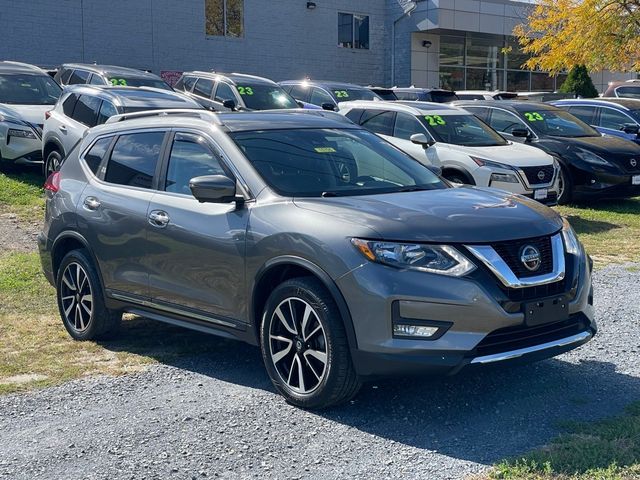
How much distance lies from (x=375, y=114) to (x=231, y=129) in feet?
26.6

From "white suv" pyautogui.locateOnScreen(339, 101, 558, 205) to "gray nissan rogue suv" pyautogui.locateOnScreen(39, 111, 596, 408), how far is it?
5.83m

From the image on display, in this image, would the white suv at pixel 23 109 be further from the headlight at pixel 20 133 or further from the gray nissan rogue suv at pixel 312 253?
the gray nissan rogue suv at pixel 312 253

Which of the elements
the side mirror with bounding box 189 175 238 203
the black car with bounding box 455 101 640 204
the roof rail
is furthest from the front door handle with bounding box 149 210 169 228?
the black car with bounding box 455 101 640 204

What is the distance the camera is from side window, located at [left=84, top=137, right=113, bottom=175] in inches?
272

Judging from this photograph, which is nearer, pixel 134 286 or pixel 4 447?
pixel 4 447

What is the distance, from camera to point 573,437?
4.53 m

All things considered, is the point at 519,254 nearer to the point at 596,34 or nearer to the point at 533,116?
the point at 533,116

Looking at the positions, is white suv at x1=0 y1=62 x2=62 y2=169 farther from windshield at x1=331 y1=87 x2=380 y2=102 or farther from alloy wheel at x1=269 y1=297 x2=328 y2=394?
alloy wheel at x1=269 y1=297 x2=328 y2=394

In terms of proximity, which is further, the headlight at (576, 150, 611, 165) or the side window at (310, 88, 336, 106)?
the side window at (310, 88, 336, 106)

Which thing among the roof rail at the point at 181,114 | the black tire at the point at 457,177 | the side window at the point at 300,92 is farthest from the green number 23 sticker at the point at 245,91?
the roof rail at the point at 181,114

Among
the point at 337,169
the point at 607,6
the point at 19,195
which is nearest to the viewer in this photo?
the point at 337,169

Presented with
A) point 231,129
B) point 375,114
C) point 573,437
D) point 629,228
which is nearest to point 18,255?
point 231,129

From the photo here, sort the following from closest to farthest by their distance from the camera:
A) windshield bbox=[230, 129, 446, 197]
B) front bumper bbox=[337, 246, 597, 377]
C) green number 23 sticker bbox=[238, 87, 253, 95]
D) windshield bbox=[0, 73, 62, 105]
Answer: front bumper bbox=[337, 246, 597, 377], windshield bbox=[230, 129, 446, 197], windshield bbox=[0, 73, 62, 105], green number 23 sticker bbox=[238, 87, 253, 95]

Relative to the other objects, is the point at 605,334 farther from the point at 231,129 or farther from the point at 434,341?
the point at 231,129
